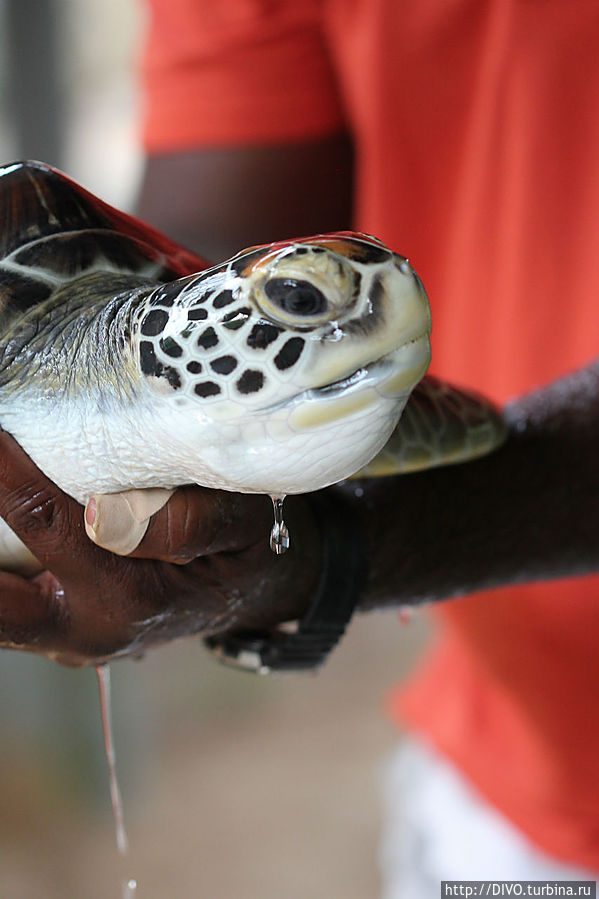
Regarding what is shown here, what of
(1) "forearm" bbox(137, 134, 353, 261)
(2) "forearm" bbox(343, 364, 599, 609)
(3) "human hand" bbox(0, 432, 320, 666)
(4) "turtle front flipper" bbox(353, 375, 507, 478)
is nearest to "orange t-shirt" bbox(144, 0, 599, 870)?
(1) "forearm" bbox(137, 134, 353, 261)

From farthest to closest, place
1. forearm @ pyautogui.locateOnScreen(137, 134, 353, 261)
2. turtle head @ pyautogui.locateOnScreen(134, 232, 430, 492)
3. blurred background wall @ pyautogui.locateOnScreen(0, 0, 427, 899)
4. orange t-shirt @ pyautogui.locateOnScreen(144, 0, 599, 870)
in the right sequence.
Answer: blurred background wall @ pyautogui.locateOnScreen(0, 0, 427, 899) < forearm @ pyautogui.locateOnScreen(137, 134, 353, 261) < orange t-shirt @ pyautogui.locateOnScreen(144, 0, 599, 870) < turtle head @ pyautogui.locateOnScreen(134, 232, 430, 492)

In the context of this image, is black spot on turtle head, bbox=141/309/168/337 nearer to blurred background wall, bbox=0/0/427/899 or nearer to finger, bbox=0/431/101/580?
finger, bbox=0/431/101/580

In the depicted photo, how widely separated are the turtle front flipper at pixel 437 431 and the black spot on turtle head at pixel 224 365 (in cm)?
15

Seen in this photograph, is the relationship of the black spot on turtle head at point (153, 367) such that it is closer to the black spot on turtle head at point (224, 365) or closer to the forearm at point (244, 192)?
the black spot on turtle head at point (224, 365)

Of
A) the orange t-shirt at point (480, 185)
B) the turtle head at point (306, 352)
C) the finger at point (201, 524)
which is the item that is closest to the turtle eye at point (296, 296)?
the turtle head at point (306, 352)

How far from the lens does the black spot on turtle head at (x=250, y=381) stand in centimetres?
39

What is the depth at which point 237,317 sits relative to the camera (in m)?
0.39

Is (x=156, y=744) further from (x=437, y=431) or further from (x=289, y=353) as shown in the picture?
(x=289, y=353)

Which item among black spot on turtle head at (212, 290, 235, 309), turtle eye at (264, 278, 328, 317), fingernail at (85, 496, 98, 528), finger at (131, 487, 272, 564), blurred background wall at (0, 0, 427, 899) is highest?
turtle eye at (264, 278, 328, 317)

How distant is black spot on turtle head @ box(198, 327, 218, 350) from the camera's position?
0.40 metres

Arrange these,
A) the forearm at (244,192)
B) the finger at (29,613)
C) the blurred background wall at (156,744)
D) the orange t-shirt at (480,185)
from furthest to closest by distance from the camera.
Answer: the blurred background wall at (156,744) < the forearm at (244,192) < the orange t-shirt at (480,185) < the finger at (29,613)

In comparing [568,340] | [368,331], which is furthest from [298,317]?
[568,340]

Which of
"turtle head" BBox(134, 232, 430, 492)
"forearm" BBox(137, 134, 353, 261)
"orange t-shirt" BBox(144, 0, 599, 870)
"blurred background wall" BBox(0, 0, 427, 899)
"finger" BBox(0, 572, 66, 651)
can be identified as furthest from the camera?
"blurred background wall" BBox(0, 0, 427, 899)

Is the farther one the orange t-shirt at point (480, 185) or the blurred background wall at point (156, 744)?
the blurred background wall at point (156, 744)
